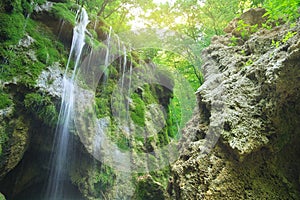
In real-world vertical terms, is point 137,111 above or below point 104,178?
above

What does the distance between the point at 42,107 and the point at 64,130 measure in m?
1.08

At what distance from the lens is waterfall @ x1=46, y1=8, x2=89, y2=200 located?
19.6ft

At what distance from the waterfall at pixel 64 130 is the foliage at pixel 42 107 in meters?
0.27

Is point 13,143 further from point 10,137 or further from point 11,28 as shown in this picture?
point 11,28

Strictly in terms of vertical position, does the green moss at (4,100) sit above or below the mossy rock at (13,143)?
above

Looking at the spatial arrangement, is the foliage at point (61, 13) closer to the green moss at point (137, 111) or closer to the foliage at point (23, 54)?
the foliage at point (23, 54)

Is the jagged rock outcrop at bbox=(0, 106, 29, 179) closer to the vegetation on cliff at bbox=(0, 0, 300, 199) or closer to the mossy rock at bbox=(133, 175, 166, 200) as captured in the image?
the vegetation on cliff at bbox=(0, 0, 300, 199)

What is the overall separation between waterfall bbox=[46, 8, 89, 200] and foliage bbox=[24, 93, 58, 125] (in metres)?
0.27

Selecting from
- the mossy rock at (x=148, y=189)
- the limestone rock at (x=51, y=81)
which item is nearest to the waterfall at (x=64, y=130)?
the limestone rock at (x=51, y=81)

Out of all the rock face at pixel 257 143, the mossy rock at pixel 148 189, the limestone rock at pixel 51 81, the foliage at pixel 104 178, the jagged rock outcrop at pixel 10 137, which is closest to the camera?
the rock face at pixel 257 143

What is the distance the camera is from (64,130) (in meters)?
6.04

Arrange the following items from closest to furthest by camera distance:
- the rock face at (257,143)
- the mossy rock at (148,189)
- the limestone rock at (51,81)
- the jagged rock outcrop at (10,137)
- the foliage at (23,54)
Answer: the rock face at (257,143), the jagged rock outcrop at (10,137), the foliage at (23,54), the limestone rock at (51,81), the mossy rock at (148,189)

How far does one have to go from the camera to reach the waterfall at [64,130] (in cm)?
598

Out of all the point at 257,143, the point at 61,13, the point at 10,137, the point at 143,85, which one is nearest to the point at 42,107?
the point at 10,137
